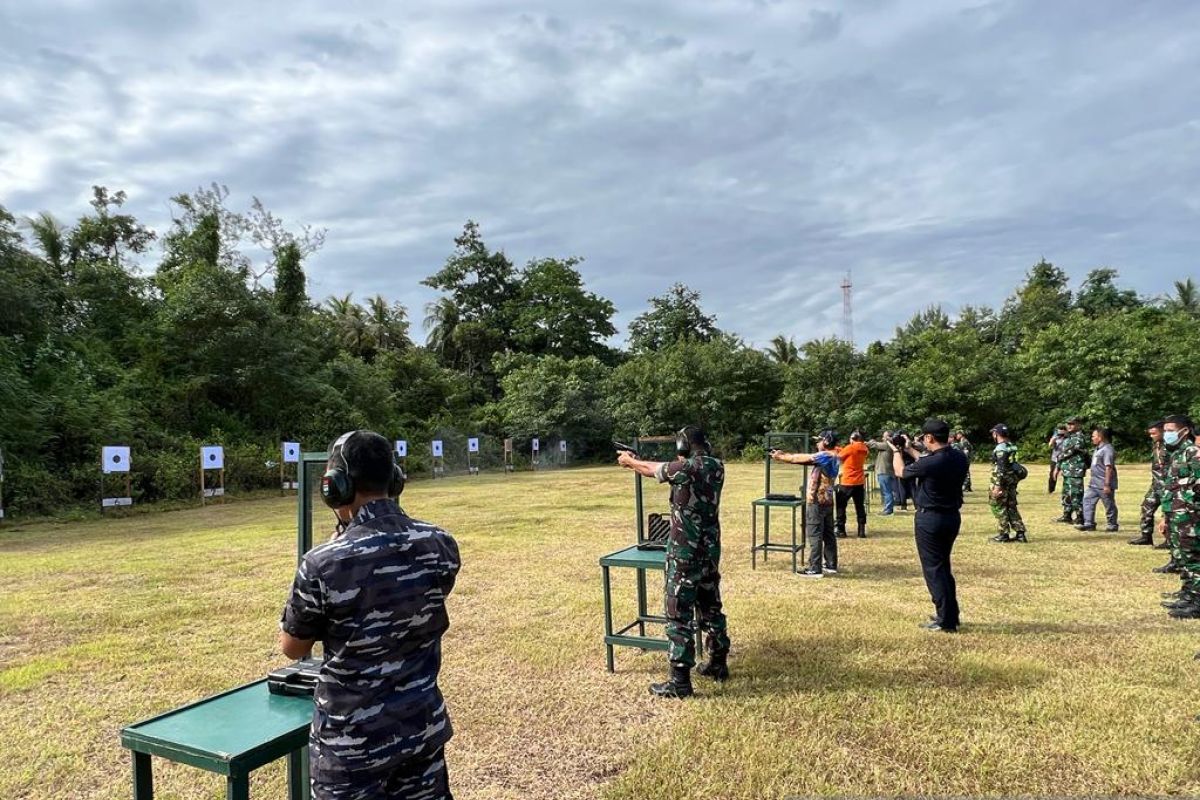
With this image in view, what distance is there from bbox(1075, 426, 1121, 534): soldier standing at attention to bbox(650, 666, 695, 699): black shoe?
29.7 ft

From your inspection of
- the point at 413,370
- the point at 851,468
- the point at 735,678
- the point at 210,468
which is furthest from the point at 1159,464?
the point at 413,370

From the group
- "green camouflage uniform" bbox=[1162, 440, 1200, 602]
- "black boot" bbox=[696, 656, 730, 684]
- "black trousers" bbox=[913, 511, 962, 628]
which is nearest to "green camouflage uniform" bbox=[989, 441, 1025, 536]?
"green camouflage uniform" bbox=[1162, 440, 1200, 602]

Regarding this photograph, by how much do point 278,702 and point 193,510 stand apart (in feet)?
52.7

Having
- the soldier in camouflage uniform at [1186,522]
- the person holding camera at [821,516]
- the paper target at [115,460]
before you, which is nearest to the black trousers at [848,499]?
the person holding camera at [821,516]

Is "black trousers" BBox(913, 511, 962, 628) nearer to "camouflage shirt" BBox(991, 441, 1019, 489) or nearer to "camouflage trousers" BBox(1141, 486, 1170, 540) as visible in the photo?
"camouflage shirt" BBox(991, 441, 1019, 489)

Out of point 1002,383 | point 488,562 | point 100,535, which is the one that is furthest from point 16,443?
point 1002,383

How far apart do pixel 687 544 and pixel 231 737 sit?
9.25 feet

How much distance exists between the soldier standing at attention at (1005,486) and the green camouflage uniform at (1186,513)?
2.93 m

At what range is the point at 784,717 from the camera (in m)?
4.18

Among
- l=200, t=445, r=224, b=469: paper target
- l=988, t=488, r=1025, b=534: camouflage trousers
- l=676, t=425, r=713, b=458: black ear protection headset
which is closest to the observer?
l=676, t=425, r=713, b=458: black ear protection headset

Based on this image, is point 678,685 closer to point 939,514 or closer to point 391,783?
point 939,514

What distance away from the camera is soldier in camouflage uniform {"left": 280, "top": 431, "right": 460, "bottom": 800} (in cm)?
195

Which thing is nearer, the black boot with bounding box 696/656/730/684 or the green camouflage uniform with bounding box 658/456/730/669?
the green camouflage uniform with bounding box 658/456/730/669

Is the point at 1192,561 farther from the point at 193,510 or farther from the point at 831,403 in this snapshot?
the point at 831,403
